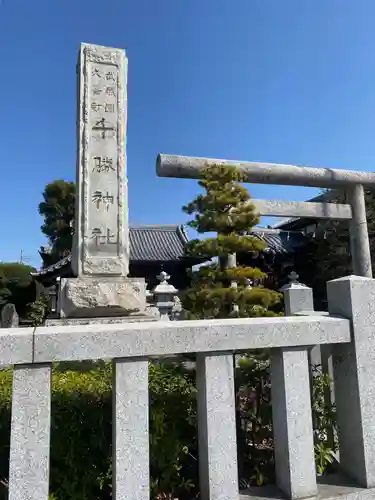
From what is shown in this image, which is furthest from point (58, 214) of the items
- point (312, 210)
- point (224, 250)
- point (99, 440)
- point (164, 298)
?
point (99, 440)

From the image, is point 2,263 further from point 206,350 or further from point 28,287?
point 206,350

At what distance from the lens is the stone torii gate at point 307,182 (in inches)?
198

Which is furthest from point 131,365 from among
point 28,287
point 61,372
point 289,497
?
point 28,287

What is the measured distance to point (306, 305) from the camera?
16.0ft

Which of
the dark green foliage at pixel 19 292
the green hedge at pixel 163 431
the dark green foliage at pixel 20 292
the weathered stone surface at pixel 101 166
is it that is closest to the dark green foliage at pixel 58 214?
the dark green foliage at pixel 20 292

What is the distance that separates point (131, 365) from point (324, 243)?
13883 mm

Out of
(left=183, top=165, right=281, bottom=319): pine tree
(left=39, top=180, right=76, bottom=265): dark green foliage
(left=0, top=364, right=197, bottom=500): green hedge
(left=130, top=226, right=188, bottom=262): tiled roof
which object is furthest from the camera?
(left=39, top=180, right=76, bottom=265): dark green foliage

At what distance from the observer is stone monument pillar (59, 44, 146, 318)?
4598 millimetres

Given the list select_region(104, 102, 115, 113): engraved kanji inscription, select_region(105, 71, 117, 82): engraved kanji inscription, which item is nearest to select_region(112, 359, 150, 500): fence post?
select_region(104, 102, 115, 113): engraved kanji inscription

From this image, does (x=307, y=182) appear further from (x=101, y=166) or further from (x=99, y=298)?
(x=99, y=298)

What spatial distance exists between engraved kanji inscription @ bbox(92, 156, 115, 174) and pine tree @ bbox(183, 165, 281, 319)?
1428 millimetres

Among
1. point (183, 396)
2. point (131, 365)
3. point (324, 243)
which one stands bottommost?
point (183, 396)

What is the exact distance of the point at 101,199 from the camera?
5.09 metres

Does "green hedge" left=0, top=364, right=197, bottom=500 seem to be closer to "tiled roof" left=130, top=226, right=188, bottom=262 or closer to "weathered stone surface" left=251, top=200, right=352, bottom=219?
"weathered stone surface" left=251, top=200, right=352, bottom=219
